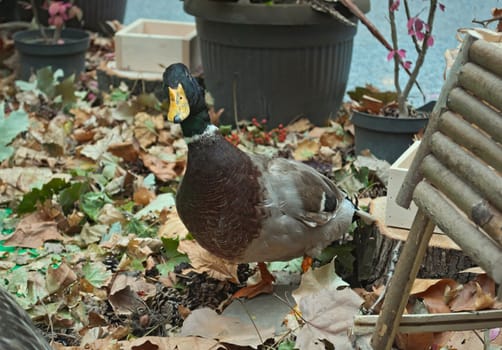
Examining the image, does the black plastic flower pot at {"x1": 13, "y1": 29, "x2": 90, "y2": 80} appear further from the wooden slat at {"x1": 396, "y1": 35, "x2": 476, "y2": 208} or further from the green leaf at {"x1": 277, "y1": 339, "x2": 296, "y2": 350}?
the wooden slat at {"x1": 396, "y1": 35, "x2": 476, "y2": 208}

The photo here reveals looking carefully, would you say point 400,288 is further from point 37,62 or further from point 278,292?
point 37,62

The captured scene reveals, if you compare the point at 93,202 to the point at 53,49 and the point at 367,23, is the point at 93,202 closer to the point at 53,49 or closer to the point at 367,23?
the point at 367,23

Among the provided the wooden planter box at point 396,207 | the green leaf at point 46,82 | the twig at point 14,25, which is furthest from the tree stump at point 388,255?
the twig at point 14,25

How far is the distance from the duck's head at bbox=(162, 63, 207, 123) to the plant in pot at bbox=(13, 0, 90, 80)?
8.33 feet

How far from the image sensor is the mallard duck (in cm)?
113

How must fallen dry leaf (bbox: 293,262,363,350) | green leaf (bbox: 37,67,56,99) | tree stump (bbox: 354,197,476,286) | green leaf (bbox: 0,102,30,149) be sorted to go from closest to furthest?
fallen dry leaf (bbox: 293,262,363,350)
tree stump (bbox: 354,197,476,286)
green leaf (bbox: 0,102,30,149)
green leaf (bbox: 37,67,56,99)

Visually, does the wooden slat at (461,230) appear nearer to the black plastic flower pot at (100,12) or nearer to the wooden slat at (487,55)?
the wooden slat at (487,55)

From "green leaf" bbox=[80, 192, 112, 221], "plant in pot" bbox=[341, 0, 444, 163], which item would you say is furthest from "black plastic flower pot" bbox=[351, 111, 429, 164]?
"green leaf" bbox=[80, 192, 112, 221]

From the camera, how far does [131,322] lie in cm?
213

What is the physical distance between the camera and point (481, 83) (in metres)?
1.32

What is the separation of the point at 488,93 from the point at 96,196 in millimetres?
1881

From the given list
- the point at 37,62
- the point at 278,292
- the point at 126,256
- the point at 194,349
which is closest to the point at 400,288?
the point at 194,349

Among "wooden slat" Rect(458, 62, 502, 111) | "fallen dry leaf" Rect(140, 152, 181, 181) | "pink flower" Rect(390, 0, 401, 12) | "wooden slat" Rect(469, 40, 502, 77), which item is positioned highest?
"wooden slat" Rect(469, 40, 502, 77)

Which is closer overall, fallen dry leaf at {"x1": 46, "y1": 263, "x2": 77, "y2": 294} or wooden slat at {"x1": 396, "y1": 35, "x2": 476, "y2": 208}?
wooden slat at {"x1": 396, "y1": 35, "x2": 476, "y2": 208}
